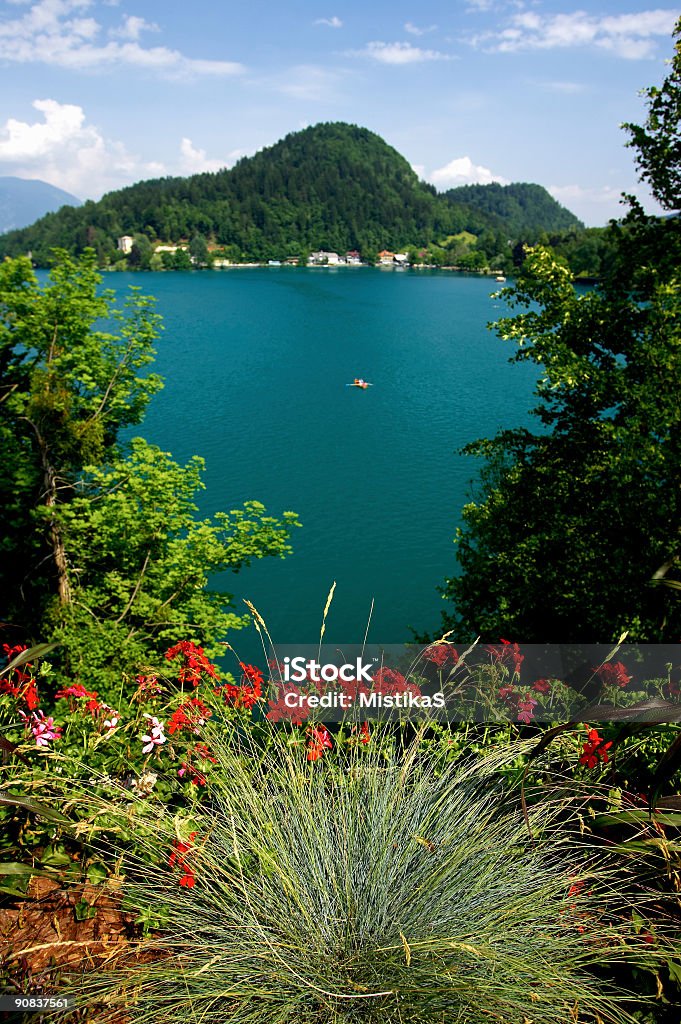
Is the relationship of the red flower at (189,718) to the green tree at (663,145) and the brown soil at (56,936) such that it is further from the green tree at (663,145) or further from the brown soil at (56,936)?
the green tree at (663,145)

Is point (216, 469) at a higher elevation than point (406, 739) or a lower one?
lower

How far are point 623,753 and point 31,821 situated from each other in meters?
2.06

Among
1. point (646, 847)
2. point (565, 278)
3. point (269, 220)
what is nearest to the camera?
point (646, 847)

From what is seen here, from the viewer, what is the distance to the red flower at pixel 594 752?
6.98 feet

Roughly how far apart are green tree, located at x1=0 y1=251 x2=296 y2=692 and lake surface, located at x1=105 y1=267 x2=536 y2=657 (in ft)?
14.2

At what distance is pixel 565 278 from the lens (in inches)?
344

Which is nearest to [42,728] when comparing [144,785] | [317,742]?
[144,785]

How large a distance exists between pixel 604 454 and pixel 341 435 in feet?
85.1

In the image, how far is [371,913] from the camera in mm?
1795

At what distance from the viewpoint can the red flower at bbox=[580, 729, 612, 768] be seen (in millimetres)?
2127

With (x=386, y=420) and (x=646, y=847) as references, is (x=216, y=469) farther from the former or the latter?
(x=646, y=847)

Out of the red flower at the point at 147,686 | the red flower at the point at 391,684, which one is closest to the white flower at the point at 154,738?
the red flower at the point at 147,686

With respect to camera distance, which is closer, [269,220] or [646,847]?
[646,847]

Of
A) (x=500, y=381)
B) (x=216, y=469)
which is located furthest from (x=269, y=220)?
(x=216, y=469)
